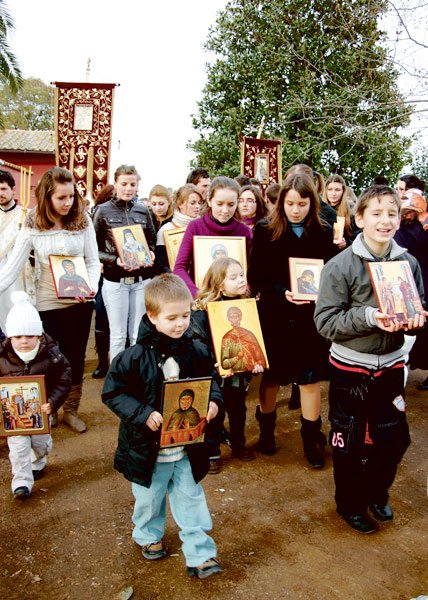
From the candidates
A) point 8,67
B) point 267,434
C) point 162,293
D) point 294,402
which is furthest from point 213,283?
point 8,67

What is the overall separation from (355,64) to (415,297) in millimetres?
14421

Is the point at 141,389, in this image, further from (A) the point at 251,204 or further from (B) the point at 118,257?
(A) the point at 251,204

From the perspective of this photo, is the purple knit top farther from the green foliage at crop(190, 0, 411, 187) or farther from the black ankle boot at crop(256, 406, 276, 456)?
the green foliage at crop(190, 0, 411, 187)

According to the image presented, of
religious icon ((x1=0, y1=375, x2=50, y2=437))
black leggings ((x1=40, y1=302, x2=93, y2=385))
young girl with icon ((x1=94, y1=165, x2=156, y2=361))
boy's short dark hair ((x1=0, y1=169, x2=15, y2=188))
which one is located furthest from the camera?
young girl with icon ((x1=94, y1=165, x2=156, y2=361))

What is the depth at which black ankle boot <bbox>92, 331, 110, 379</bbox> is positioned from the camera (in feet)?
20.7

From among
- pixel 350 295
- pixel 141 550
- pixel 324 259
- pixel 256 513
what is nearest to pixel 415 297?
pixel 350 295

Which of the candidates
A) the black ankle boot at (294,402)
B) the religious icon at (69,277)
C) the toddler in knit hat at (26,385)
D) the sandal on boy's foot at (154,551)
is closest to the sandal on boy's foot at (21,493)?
the toddler in knit hat at (26,385)

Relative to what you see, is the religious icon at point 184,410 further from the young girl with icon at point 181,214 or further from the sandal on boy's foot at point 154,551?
the young girl with icon at point 181,214

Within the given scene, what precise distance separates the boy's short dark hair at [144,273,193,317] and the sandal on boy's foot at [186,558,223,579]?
4.55ft

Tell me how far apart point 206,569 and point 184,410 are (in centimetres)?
91

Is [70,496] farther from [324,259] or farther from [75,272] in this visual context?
[324,259]

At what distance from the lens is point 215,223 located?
4.34 metres

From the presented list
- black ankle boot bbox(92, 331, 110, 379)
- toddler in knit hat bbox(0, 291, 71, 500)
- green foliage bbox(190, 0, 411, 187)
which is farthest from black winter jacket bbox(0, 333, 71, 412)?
green foliage bbox(190, 0, 411, 187)

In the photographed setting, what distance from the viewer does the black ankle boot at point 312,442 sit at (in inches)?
160
